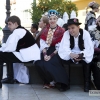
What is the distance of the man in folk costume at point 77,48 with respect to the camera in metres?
5.78

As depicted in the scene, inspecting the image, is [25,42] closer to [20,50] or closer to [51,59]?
[20,50]

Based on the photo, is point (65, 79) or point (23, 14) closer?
point (65, 79)

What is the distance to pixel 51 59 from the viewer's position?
6051 millimetres

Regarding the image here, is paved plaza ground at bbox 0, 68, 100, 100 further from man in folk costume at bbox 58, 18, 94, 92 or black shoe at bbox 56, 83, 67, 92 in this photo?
man in folk costume at bbox 58, 18, 94, 92

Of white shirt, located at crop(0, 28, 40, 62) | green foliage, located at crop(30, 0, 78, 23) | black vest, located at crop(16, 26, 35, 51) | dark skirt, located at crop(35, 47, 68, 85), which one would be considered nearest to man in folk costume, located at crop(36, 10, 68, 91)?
dark skirt, located at crop(35, 47, 68, 85)

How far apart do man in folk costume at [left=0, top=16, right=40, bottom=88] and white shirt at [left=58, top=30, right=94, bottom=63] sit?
0.55 m

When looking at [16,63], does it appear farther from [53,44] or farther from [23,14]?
[23,14]

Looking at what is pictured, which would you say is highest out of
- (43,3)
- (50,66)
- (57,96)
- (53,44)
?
(43,3)

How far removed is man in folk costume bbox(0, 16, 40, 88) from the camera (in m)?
6.08

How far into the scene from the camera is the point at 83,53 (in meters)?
5.78

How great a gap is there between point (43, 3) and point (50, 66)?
377 inches

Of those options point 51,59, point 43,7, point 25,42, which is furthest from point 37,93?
point 43,7

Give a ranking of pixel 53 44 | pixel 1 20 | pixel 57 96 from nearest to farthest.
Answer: pixel 57 96 → pixel 53 44 → pixel 1 20

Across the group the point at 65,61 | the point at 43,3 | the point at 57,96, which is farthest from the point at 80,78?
the point at 43,3
